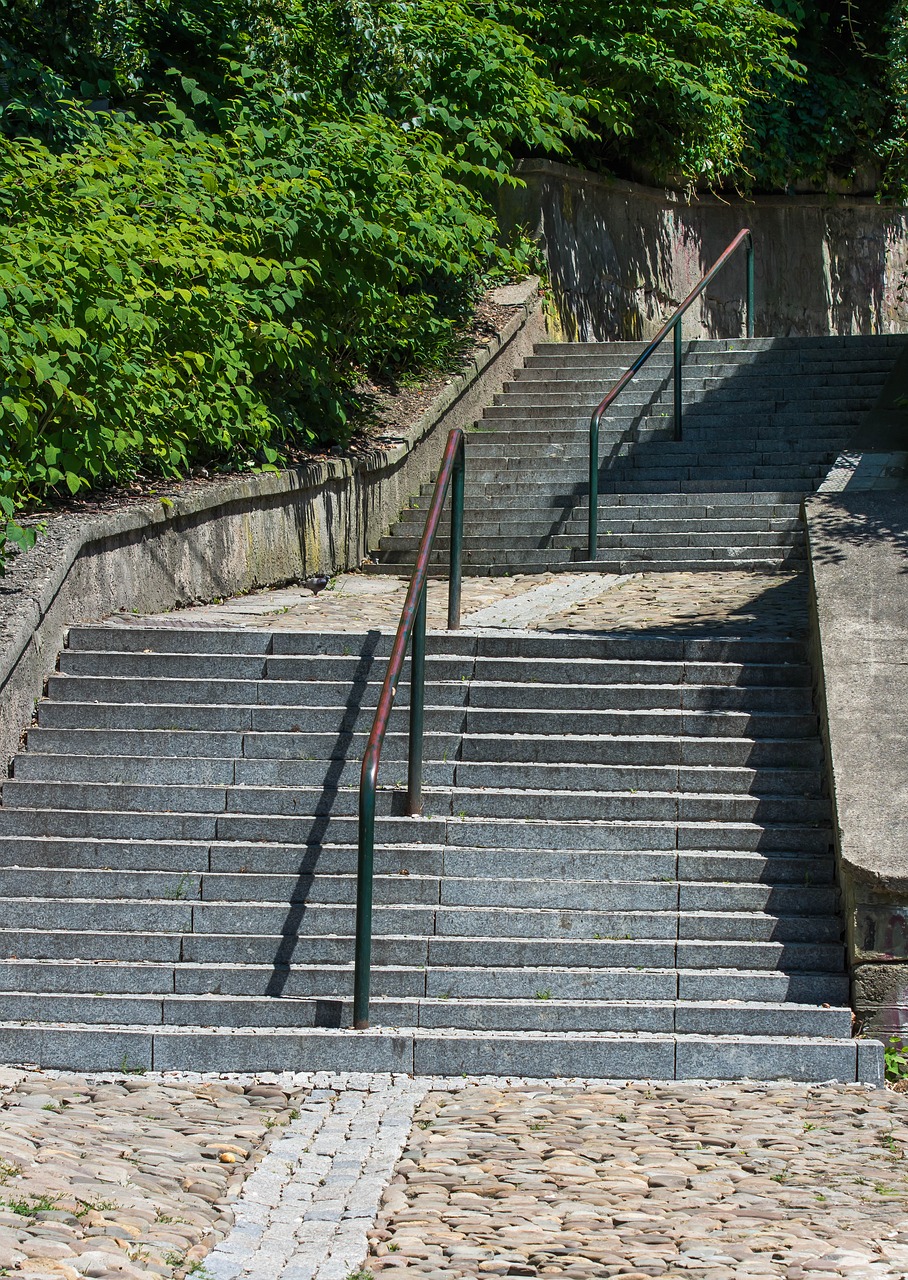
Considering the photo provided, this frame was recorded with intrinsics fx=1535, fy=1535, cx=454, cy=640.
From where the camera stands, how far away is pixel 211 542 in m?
8.88

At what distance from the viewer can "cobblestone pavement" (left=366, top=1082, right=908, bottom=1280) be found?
360cm

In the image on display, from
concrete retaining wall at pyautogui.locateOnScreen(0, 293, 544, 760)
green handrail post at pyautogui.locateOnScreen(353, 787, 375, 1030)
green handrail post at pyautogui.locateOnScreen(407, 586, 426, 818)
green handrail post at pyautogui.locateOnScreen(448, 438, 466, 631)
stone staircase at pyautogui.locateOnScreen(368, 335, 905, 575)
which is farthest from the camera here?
stone staircase at pyautogui.locateOnScreen(368, 335, 905, 575)

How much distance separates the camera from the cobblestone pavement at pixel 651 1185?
360 cm

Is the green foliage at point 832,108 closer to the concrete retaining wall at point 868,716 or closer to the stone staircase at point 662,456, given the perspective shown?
the stone staircase at point 662,456

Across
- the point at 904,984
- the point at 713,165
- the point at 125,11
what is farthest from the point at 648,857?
the point at 713,165

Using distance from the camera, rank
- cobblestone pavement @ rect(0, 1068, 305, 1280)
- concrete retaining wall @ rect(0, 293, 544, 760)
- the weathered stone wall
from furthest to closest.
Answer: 1. the weathered stone wall
2. concrete retaining wall @ rect(0, 293, 544, 760)
3. cobblestone pavement @ rect(0, 1068, 305, 1280)

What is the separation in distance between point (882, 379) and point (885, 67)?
7.44m

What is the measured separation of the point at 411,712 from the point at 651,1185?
2.45 metres

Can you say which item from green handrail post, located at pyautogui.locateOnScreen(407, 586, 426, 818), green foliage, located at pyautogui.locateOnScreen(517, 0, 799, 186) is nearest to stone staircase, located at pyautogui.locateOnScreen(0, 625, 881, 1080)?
green handrail post, located at pyautogui.locateOnScreen(407, 586, 426, 818)

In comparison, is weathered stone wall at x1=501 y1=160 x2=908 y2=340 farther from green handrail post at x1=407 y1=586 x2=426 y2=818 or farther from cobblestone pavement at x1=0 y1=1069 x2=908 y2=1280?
cobblestone pavement at x1=0 y1=1069 x2=908 y2=1280

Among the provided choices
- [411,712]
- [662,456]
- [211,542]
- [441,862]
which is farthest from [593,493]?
[441,862]

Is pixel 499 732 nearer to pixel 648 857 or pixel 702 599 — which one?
pixel 648 857

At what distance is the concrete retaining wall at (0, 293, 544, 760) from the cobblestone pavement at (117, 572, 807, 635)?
0.19 m

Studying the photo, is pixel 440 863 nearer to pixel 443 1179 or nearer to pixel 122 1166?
pixel 443 1179
